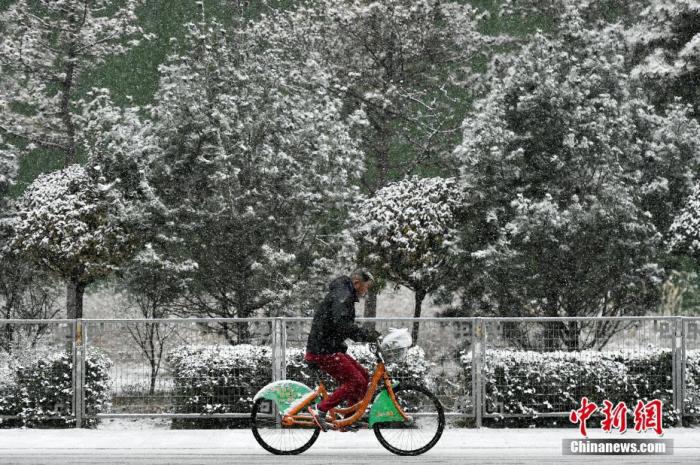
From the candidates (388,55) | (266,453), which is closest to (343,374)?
(266,453)

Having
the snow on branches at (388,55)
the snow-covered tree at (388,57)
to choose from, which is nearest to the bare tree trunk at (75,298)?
the snow-covered tree at (388,57)

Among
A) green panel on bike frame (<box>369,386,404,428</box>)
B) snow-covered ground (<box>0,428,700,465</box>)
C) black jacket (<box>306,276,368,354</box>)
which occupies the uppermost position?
black jacket (<box>306,276,368,354</box>)

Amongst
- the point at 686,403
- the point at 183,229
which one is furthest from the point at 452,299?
the point at 686,403

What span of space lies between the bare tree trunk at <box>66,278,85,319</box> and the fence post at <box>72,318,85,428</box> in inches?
179

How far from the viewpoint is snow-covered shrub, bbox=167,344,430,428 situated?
1198 centimetres

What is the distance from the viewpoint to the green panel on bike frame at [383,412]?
980 centimetres

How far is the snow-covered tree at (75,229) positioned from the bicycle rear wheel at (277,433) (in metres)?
6.60

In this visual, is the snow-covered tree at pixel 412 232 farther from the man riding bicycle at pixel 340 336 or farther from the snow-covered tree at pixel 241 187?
the man riding bicycle at pixel 340 336

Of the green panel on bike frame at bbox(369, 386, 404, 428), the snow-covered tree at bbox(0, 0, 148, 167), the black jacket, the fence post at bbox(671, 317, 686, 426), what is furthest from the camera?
the snow-covered tree at bbox(0, 0, 148, 167)

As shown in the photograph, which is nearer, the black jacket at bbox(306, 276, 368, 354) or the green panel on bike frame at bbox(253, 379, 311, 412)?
the black jacket at bbox(306, 276, 368, 354)

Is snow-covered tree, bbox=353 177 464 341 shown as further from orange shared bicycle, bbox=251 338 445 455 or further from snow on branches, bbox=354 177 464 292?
orange shared bicycle, bbox=251 338 445 455

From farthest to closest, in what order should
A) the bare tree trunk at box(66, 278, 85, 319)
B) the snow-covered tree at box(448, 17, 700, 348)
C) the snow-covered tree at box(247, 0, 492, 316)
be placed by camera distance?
the snow-covered tree at box(247, 0, 492, 316), the bare tree trunk at box(66, 278, 85, 319), the snow-covered tree at box(448, 17, 700, 348)

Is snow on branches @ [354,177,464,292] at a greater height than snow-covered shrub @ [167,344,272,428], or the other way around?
snow on branches @ [354,177,464,292]

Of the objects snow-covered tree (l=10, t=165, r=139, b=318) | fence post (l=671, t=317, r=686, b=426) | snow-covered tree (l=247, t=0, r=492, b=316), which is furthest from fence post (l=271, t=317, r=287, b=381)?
snow-covered tree (l=247, t=0, r=492, b=316)
